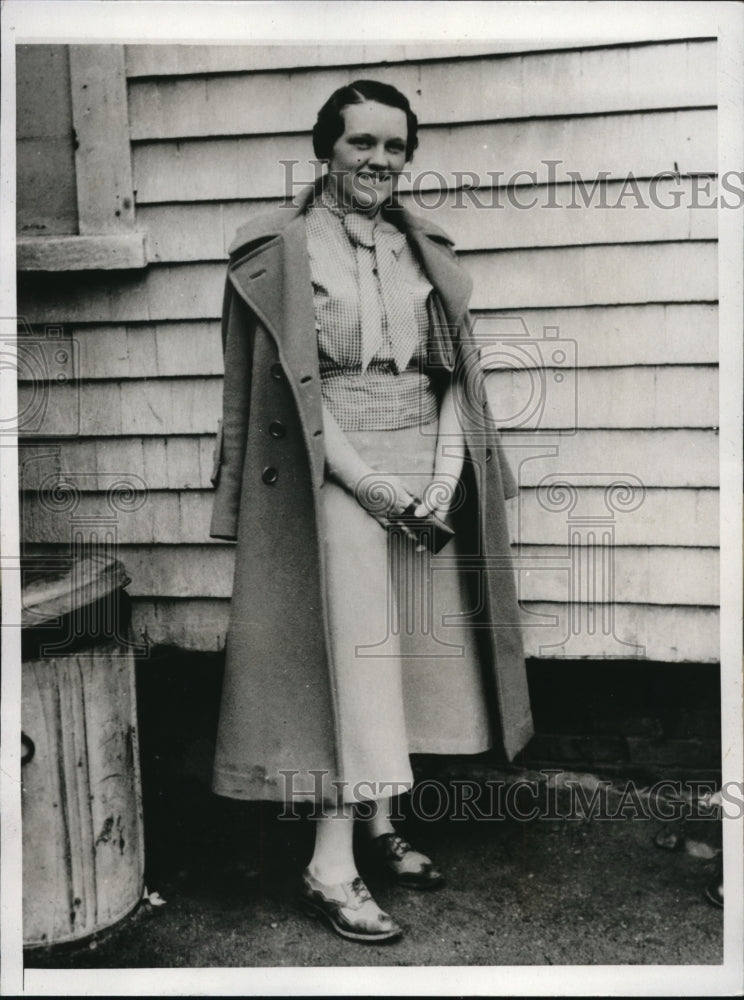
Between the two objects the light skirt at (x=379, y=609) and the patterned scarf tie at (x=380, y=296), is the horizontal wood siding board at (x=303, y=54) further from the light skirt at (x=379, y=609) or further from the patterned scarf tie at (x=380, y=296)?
the light skirt at (x=379, y=609)

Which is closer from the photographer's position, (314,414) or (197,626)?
(314,414)

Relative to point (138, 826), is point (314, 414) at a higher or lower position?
higher

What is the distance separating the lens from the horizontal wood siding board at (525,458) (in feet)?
9.18

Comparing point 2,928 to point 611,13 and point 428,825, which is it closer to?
point 428,825

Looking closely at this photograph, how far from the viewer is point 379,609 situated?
2342 mm

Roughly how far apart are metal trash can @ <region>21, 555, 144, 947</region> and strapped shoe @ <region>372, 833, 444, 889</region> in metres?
0.69

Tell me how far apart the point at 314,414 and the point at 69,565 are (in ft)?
2.47

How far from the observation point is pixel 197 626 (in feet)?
9.82

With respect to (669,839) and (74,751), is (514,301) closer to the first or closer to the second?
(669,839)

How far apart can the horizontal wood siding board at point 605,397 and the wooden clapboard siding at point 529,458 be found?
4cm

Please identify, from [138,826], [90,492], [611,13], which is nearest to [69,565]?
[90,492]

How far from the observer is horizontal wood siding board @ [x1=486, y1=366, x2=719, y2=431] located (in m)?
2.77

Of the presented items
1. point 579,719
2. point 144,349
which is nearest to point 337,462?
point 144,349

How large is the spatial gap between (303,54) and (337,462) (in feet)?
4.12
